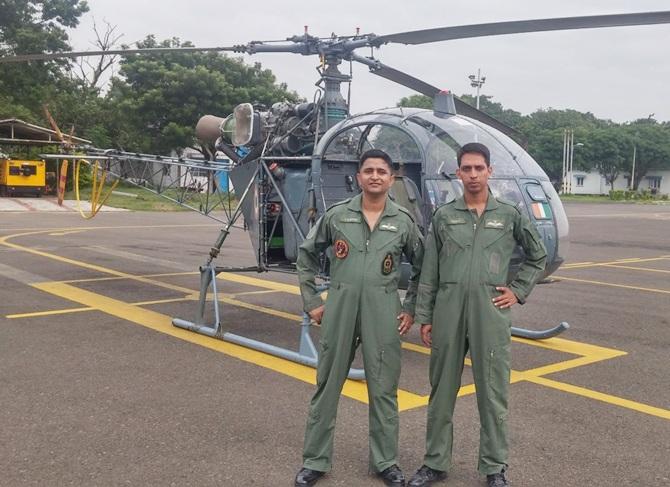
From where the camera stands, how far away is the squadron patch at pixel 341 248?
362 cm

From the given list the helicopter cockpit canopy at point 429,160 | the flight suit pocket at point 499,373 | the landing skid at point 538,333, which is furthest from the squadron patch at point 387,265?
the landing skid at point 538,333

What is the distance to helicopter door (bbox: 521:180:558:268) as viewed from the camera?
557cm

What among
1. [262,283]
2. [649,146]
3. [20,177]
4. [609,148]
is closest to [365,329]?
[262,283]

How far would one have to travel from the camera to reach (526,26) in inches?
197

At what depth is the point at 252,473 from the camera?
12.0 ft

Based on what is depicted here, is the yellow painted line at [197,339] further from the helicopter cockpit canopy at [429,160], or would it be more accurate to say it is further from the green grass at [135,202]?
the green grass at [135,202]

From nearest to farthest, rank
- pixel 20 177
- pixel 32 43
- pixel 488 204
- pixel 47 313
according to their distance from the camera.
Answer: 1. pixel 488 204
2. pixel 47 313
3. pixel 20 177
4. pixel 32 43

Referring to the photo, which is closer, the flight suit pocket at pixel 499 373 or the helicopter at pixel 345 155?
the flight suit pocket at pixel 499 373

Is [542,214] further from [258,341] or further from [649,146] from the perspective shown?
[649,146]

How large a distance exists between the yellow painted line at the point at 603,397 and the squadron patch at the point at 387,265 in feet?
8.10

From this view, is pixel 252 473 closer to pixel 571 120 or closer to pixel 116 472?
pixel 116 472

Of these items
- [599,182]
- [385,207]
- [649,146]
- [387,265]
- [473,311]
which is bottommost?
[473,311]

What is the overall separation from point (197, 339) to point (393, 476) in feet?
11.9

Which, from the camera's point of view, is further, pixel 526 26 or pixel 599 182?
pixel 599 182
